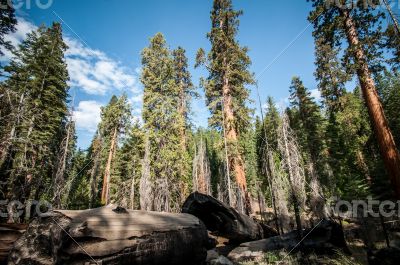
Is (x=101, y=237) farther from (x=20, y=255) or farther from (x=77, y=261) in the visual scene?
(x=20, y=255)

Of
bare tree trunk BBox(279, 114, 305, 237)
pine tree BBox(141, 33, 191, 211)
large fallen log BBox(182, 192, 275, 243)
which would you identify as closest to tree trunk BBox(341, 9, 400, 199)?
bare tree trunk BBox(279, 114, 305, 237)

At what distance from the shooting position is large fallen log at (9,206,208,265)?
4.70 metres

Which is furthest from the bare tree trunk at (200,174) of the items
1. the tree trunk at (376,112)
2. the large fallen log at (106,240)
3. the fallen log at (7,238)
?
the large fallen log at (106,240)

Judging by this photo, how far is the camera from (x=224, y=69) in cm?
1870

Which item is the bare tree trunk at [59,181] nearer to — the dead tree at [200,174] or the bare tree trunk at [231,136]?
the dead tree at [200,174]

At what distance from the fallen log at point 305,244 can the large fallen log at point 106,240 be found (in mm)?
2717

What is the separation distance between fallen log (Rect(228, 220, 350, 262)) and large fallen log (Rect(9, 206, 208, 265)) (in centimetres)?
272

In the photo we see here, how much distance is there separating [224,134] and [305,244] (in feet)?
32.1

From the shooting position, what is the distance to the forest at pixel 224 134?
387 inches

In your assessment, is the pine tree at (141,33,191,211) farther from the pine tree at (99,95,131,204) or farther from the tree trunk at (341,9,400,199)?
the pine tree at (99,95,131,204)

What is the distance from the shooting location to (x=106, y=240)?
4859 mm

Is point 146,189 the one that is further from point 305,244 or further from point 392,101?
point 392,101

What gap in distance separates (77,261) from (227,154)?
12961mm

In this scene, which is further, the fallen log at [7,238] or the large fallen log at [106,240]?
the fallen log at [7,238]
